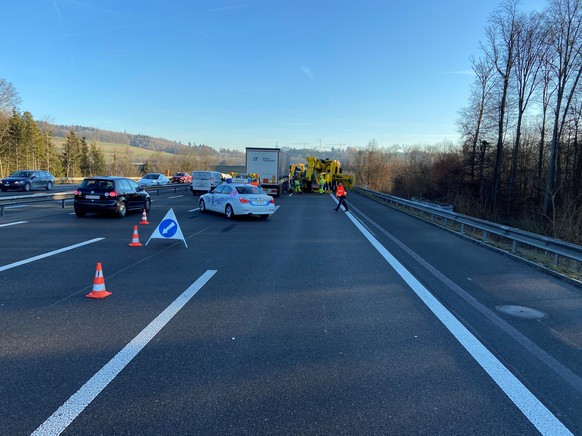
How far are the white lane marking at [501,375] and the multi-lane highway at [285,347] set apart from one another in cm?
2

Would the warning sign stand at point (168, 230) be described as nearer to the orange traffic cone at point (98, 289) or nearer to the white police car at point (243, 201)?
the orange traffic cone at point (98, 289)

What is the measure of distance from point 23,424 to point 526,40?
42554 mm

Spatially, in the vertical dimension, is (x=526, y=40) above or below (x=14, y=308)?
above

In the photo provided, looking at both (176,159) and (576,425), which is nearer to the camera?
(576,425)

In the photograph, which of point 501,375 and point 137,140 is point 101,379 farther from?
point 137,140

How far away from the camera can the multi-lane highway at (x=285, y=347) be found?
3.30 metres

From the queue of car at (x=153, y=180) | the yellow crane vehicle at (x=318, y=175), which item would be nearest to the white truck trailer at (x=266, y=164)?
the yellow crane vehicle at (x=318, y=175)

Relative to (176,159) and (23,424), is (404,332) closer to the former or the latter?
(23,424)

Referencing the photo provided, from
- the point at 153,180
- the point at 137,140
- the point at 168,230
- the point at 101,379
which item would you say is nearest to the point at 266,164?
Result: the point at 153,180

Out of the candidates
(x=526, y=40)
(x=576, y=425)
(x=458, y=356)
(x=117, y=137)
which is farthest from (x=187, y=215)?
(x=117, y=137)

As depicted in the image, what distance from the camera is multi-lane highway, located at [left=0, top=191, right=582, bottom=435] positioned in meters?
3.30

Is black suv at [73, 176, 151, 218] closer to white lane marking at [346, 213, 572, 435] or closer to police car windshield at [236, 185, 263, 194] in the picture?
police car windshield at [236, 185, 263, 194]

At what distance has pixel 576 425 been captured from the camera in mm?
3297

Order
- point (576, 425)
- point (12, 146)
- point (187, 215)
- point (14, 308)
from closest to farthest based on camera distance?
1. point (576, 425)
2. point (14, 308)
3. point (187, 215)
4. point (12, 146)
